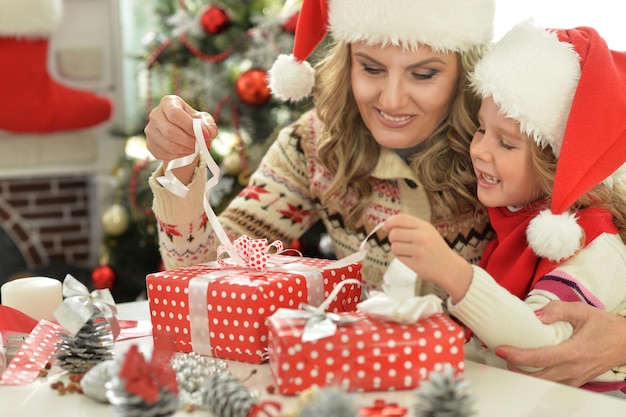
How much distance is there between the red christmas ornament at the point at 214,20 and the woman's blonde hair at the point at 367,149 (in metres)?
0.99

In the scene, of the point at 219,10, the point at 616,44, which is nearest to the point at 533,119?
the point at 616,44

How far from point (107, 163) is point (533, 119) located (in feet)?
8.16

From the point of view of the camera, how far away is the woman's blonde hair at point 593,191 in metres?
1.24

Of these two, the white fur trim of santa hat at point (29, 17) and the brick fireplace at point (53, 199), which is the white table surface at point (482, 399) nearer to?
the white fur trim of santa hat at point (29, 17)

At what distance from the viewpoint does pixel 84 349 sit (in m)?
1.09

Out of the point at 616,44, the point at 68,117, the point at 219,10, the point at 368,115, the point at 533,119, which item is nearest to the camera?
the point at 533,119

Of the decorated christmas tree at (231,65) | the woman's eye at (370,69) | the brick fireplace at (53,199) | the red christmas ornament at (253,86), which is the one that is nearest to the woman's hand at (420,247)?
the woman's eye at (370,69)

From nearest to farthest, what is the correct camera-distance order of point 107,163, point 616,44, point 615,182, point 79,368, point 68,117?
point 79,368 < point 615,182 < point 616,44 < point 68,117 < point 107,163

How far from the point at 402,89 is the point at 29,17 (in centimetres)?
196

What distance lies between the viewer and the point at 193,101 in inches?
105

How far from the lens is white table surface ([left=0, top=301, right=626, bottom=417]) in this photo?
94 cm

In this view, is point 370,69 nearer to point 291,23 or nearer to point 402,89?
point 402,89

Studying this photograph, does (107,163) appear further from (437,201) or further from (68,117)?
(437,201)

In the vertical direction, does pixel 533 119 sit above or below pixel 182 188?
above
